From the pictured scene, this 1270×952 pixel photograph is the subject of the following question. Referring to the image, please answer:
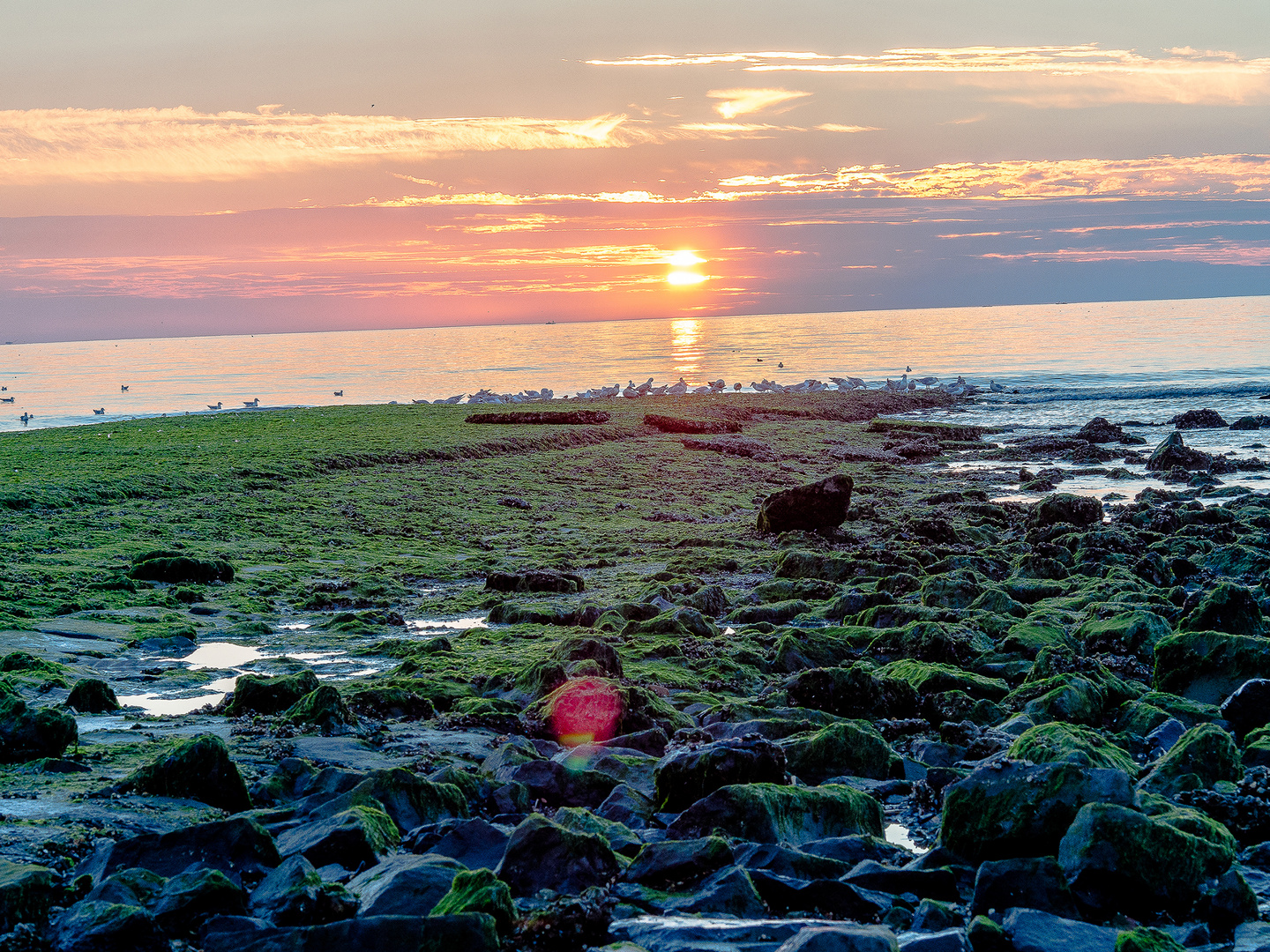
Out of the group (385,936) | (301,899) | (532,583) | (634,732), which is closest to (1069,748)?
(634,732)

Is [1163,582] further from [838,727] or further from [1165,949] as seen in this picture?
[1165,949]

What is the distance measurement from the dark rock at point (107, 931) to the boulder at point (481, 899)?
1.25 meters

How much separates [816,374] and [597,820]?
72.1 metres

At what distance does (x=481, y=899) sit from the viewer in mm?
4422

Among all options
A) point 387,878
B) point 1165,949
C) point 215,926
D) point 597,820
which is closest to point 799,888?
point 597,820

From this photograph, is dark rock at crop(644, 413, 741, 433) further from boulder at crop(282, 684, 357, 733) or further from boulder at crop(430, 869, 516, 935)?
boulder at crop(430, 869, 516, 935)

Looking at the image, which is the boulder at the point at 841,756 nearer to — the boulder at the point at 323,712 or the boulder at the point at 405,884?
the boulder at the point at 405,884

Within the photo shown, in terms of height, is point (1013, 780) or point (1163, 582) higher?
point (1013, 780)

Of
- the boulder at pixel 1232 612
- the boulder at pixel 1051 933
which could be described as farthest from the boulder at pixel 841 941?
the boulder at pixel 1232 612

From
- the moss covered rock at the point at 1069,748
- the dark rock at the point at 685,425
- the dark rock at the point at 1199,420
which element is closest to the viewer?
the moss covered rock at the point at 1069,748

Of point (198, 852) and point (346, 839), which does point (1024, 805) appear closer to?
point (346, 839)

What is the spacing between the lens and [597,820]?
562 centimetres

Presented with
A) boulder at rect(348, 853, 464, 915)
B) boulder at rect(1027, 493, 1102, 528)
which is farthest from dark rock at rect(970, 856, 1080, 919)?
boulder at rect(1027, 493, 1102, 528)

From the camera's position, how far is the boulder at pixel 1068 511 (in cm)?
1812
